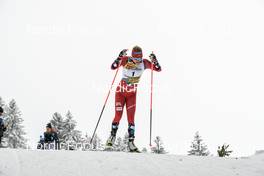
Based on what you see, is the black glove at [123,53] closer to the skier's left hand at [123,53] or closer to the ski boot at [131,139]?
the skier's left hand at [123,53]

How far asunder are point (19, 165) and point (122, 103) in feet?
17.0

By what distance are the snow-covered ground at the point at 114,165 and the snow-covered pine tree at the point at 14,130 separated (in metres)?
24.6

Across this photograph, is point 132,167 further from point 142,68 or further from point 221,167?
point 142,68

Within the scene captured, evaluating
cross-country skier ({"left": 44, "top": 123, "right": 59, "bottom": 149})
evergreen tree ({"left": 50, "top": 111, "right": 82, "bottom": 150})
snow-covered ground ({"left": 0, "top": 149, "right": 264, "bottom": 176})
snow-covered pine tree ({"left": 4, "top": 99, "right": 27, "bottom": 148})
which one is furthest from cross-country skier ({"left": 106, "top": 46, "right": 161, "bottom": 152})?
snow-covered pine tree ({"left": 4, "top": 99, "right": 27, "bottom": 148})

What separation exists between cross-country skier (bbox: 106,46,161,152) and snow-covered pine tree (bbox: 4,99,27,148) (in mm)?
21188

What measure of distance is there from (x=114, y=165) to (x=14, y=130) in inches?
1088

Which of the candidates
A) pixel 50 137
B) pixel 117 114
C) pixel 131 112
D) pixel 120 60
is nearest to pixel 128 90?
pixel 131 112

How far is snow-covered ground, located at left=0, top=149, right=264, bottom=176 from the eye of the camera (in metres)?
6.66

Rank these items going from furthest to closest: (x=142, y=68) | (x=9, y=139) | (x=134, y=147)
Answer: (x=9, y=139)
(x=142, y=68)
(x=134, y=147)

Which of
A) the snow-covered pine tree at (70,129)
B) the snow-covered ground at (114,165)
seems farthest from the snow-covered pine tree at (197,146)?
the snow-covered ground at (114,165)

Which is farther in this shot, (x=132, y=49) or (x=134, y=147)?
(x=132, y=49)

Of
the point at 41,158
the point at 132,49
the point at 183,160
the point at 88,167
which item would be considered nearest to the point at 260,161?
the point at 183,160

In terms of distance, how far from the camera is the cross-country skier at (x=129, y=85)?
1130 cm

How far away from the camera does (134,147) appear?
10.9 m
